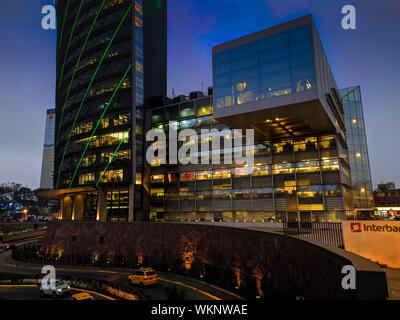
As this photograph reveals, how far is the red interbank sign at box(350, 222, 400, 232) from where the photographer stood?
1541cm

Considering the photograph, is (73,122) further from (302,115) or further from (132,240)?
(302,115)

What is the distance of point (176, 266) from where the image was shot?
96.1 feet

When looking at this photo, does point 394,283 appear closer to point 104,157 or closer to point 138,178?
point 138,178

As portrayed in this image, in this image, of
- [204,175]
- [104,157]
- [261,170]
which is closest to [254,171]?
[261,170]

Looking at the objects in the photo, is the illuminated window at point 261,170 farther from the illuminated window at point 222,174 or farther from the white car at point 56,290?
the white car at point 56,290

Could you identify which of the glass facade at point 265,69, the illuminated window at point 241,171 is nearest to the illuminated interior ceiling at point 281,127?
the glass facade at point 265,69

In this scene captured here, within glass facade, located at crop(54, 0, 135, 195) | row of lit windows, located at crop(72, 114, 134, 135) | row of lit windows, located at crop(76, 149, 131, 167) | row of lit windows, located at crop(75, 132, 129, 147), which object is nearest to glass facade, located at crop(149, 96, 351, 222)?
row of lit windows, located at crop(72, 114, 134, 135)

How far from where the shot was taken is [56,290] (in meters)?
21.8

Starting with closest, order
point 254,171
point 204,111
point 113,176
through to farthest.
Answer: point 254,171 < point 204,111 < point 113,176

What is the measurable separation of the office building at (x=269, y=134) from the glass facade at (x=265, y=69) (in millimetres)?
105

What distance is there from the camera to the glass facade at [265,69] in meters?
28.9

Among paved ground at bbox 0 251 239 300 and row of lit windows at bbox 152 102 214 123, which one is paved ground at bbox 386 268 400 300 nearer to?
paved ground at bbox 0 251 239 300

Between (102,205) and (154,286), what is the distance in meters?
41.3

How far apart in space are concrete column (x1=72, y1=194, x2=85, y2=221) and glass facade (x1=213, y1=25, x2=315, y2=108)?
182 feet
